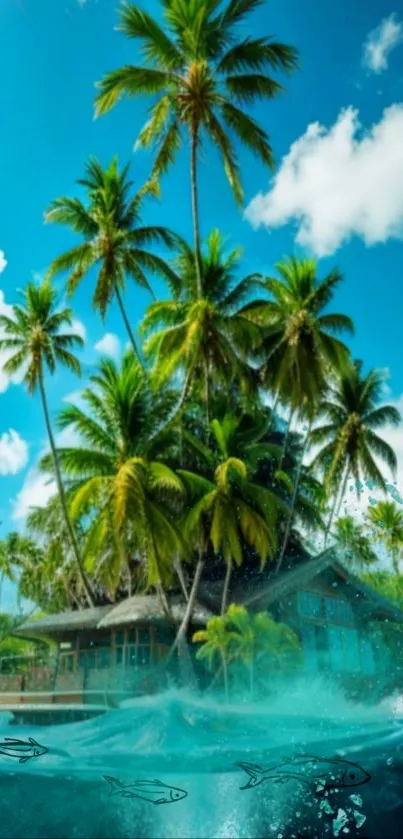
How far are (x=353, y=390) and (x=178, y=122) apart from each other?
6411 mm

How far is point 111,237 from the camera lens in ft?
38.8

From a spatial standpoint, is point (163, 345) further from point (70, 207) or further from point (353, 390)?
point (353, 390)

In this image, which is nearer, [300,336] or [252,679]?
[252,679]

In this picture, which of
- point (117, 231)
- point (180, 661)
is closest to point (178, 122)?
point (117, 231)

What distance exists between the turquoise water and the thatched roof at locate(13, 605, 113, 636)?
4.52m

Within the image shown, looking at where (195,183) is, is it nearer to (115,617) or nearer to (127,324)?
(127,324)

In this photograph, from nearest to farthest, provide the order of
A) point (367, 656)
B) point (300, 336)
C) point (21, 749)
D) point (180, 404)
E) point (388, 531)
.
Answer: point (21, 749) → point (367, 656) → point (388, 531) → point (180, 404) → point (300, 336)

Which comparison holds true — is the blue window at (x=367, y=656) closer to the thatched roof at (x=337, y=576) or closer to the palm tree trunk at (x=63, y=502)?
the thatched roof at (x=337, y=576)

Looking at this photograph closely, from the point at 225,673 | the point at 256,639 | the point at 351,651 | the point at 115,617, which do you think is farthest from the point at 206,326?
the point at 351,651

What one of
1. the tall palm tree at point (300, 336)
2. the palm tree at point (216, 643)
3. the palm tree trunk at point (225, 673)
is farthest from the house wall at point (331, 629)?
the tall palm tree at point (300, 336)

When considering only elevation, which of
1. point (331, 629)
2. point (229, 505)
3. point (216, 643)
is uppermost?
point (229, 505)

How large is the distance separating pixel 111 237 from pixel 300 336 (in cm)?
378

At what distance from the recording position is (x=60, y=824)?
414 cm

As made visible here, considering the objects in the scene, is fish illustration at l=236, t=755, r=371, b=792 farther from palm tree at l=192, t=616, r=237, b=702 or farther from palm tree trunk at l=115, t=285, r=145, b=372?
palm tree trunk at l=115, t=285, r=145, b=372
